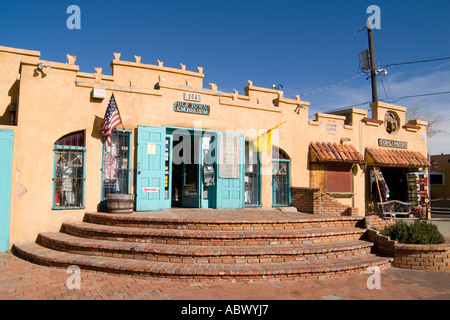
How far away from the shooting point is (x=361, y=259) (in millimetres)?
7492

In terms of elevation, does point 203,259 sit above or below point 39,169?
below

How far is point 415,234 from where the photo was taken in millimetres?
8000

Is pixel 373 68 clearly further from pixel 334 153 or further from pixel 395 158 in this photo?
pixel 334 153

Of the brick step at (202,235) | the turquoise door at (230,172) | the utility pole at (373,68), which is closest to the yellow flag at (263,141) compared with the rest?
the turquoise door at (230,172)

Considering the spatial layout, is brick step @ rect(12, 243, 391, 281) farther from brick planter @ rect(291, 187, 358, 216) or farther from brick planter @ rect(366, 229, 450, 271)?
brick planter @ rect(291, 187, 358, 216)

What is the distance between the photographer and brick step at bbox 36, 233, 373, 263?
662 cm

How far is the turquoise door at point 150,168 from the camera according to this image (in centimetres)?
941

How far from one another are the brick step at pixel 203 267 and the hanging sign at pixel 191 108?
16.3 ft

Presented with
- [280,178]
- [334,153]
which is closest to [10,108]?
[280,178]

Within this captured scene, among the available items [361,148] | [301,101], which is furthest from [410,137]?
[301,101]

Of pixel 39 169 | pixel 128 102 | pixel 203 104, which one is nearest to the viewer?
pixel 39 169

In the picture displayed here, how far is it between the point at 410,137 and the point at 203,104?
1070 centimetres

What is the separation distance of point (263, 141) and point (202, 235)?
5.26m

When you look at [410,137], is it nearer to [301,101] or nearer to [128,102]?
[301,101]
